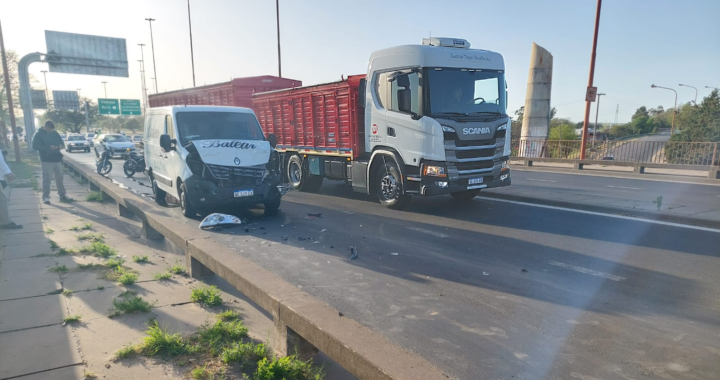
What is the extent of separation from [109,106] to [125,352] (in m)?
55.2

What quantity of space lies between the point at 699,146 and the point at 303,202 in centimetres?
1672

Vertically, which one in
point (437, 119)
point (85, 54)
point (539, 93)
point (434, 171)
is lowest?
point (434, 171)

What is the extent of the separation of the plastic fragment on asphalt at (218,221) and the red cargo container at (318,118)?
3.44 metres

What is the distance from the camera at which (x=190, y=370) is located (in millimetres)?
3195

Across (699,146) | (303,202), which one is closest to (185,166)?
(303,202)

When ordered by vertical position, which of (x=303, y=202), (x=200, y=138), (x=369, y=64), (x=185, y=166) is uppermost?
(x=369, y=64)

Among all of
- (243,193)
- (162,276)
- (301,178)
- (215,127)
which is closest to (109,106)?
(301,178)

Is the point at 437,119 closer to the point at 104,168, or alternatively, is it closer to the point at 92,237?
the point at 92,237

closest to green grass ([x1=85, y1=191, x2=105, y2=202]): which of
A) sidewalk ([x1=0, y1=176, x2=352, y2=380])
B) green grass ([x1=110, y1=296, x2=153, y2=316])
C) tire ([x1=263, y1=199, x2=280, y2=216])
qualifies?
sidewalk ([x1=0, y1=176, x2=352, y2=380])

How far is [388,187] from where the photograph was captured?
9.10 m

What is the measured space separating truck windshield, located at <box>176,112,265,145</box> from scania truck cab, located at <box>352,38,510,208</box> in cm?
262

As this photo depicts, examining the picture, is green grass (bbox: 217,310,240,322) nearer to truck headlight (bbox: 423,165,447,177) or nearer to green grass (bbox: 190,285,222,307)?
green grass (bbox: 190,285,222,307)

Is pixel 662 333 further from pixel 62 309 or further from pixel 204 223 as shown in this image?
pixel 204 223

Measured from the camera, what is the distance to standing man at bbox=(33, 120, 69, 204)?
9.84 m
